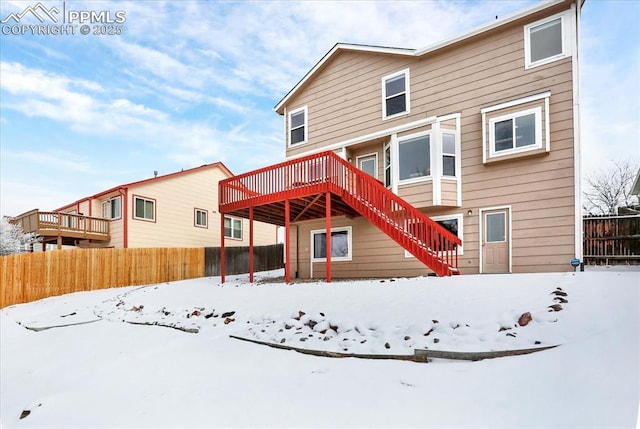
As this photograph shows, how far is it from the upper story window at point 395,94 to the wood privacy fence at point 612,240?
6.59 metres

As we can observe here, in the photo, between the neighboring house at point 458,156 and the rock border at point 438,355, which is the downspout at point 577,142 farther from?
the rock border at point 438,355

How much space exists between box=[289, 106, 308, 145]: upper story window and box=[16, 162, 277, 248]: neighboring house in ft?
29.4

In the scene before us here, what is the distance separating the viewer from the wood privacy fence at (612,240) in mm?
9438

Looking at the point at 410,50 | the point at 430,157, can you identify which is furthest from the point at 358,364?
the point at 410,50

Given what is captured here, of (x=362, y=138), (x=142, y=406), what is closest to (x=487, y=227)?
(x=362, y=138)

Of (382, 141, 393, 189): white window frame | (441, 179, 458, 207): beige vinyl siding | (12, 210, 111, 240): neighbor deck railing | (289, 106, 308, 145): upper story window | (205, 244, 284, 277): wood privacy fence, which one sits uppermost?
(289, 106, 308, 145): upper story window

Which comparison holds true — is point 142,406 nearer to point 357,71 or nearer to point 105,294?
point 105,294

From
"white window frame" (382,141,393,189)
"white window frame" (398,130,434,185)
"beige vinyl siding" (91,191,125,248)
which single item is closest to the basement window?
"white window frame" (382,141,393,189)

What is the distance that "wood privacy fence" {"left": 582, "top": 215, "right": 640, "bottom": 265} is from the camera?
9.44 meters

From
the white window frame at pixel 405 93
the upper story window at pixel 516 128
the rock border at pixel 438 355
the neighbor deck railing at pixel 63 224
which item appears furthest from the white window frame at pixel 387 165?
the neighbor deck railing at pixel 63 224

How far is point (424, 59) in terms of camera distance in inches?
394

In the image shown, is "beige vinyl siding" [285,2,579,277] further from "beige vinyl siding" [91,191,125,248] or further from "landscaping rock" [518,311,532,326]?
"beige vinyl siding" [91,191,125,248]

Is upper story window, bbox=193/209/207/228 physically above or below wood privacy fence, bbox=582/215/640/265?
above

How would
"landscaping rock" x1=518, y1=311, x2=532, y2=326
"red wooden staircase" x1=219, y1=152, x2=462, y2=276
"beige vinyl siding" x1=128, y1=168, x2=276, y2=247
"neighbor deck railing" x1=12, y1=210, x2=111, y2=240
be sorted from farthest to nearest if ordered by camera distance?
"beige vinyl siding" x1=128, y1=168, x2=276, y2=247 < "neighbor deck railing" x1=12, y1=210, x2=111, y2=240 < "red wooden staircase" x1=219, y1=152, x2=462, y2=276 < "landscaping rock" x1=518, y1=311, x2=532, y2=326
